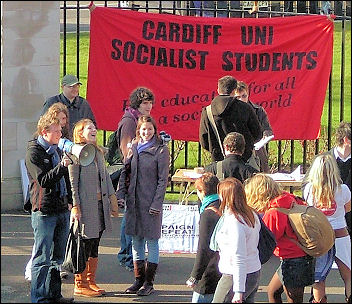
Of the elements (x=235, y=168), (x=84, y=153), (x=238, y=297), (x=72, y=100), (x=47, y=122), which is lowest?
(x=238, y=297)

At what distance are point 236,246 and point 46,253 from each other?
74.5 inches

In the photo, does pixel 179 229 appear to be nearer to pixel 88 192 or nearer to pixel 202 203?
pixel 88 192

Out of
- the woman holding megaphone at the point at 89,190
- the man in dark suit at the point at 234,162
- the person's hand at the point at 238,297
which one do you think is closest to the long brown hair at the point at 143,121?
→ the woman holding megaphone at the point at 89,190

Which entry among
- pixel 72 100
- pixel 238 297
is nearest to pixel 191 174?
pixel 72 100

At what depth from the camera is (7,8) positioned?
9.30 meters

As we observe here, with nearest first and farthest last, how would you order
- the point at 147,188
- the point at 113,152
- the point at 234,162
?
the point at 234,162
the point at 147,188
the point at 113,152

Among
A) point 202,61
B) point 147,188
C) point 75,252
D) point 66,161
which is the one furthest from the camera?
point 202,61

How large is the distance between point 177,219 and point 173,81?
7.54ft

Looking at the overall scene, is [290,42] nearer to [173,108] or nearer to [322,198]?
[173,108]

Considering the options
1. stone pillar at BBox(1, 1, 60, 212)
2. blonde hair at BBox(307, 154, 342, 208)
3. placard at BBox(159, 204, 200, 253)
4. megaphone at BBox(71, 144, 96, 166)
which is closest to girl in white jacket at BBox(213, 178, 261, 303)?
blonde hair at BBox(307, 154, 342, 208)

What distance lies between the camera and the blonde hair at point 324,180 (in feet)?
22.0

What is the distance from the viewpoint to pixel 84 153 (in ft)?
23.0

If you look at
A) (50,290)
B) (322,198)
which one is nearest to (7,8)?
(50,290)

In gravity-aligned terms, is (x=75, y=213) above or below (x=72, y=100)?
below
